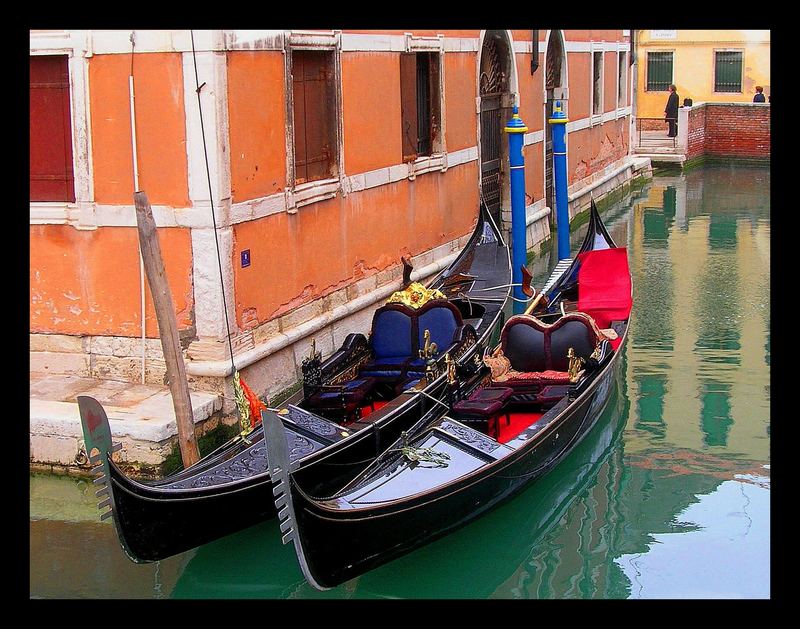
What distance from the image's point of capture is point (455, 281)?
20.7 feet

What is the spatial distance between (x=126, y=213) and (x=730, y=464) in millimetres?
2651

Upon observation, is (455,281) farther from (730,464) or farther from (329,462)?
(329,462)

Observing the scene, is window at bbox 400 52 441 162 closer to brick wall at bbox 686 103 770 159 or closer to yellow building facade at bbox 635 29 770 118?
brick wall at bbox 686 103 770 159

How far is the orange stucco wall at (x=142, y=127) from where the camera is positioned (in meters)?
4.50

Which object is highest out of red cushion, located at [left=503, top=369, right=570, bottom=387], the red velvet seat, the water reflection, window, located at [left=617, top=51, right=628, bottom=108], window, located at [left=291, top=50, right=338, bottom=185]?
window, located at [left=617, top=51, right=628, bottom=108]

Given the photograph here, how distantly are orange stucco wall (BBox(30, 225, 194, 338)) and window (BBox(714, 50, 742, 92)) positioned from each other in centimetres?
1401

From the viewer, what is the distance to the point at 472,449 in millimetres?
3963

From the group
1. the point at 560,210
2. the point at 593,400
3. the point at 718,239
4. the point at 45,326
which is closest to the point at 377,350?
the point at 593,400

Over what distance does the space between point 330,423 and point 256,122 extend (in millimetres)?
1416

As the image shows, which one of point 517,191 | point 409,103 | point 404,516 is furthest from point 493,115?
point 404,516

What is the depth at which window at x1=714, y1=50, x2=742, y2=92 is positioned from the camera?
55.6 feet

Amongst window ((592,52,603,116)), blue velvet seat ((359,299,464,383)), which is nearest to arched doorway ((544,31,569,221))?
window ((592,52,603,116))

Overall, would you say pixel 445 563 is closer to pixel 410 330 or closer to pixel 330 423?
pixel 330 423

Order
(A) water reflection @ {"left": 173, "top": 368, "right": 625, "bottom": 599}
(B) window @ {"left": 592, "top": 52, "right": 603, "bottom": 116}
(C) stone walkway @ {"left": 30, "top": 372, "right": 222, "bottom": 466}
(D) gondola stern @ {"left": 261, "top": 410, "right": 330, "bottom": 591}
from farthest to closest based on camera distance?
(B) window @ {"left": 592, "top": 52, "right": 603, "bottom": 116} → (C) stone walkway @ {"left": 30, "top": 372, "right": 222, "bottom": 466} → (A) water reflection @ {"left": 173, "top": 368, "right": 625, "bottom": 599} → (D) gondola stern @ {"left": 261, "top": 410, "right": 330, "bottom": 591}
